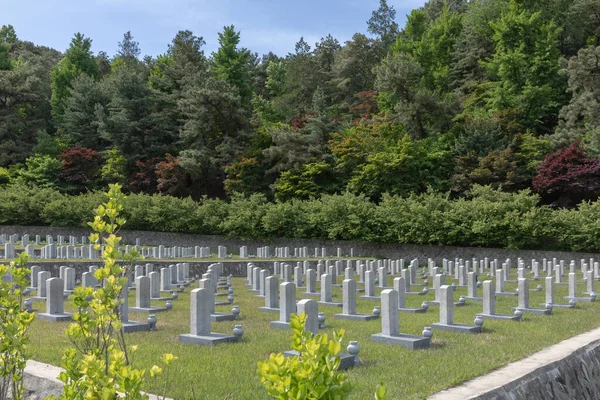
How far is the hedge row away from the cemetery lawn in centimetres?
1743

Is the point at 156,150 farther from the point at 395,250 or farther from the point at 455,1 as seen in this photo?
the point at 455,1

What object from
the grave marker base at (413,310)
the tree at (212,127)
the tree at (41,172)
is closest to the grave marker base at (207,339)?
the grave marker base at (413,310)

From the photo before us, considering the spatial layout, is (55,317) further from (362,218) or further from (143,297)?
(362,218)

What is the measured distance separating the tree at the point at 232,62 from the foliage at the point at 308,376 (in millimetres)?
52809

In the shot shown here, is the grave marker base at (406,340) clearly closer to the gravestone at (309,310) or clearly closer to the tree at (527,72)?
the gravestone at (309,310)

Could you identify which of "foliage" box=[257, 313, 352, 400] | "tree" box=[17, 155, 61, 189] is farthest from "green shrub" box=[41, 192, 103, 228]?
"foliage" box=[257, 313, 352, 400]

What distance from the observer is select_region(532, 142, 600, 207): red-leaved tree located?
116ft

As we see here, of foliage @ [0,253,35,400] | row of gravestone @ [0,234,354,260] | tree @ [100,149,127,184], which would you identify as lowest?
row of gravestone @ [0,234,354,260]

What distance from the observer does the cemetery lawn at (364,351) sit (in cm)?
674

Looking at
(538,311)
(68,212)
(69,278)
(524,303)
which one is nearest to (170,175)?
(68,212)

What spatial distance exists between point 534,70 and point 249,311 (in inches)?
1551

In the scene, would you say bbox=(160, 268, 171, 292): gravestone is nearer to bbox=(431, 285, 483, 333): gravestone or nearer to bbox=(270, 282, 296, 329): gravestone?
bbox=(270, 282, 296, 329): gravestone

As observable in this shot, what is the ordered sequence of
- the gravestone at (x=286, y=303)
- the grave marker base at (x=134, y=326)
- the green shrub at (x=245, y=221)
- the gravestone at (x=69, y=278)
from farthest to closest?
the green shrub at (x=245, y=221) < the gravestone at (x=69, y=278) < the gravestone at (x=286, y=303) < the grave marker base at (x=134, y=326)

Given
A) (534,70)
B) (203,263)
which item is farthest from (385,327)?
(534,70)
